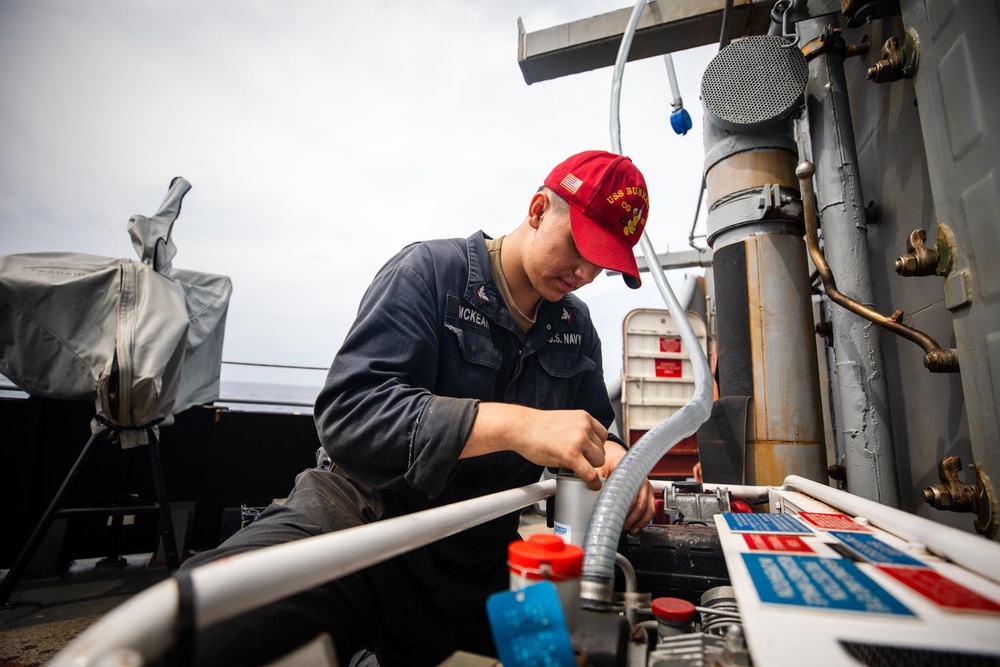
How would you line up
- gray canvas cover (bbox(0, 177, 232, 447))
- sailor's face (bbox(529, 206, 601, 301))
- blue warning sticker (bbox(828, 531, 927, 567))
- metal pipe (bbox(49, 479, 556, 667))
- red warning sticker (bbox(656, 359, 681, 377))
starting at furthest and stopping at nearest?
red warning sticker (bbox(656, 359, 681, 377)) < gray canvas cover (bbox(0, 177, 232, 447)) < sailor's face (bbox(529, 206, 601, 301)) < blue warning sticker (bbox(828, 531, 927, 567)) < metal pipe (bbox(49, 479, 556, 667))

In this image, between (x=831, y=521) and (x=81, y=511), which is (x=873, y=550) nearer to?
(x=831, y=521)

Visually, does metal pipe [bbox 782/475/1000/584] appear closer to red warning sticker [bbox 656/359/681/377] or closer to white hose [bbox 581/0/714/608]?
white hose [bbox 581/0/714/608]

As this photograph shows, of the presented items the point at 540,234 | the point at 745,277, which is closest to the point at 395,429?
the point at 540,234

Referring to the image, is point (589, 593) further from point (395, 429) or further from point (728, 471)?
point (728, 471)

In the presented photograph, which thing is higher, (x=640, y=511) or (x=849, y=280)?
(x=849, y=280)

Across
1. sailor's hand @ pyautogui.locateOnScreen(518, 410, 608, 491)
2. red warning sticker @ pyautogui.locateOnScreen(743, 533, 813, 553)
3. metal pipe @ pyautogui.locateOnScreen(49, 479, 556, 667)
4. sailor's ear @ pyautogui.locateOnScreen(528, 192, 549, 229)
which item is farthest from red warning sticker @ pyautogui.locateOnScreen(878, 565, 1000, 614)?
sailor's ear @ pyautogui.locateOnScreen(528, 192, 549, 229)

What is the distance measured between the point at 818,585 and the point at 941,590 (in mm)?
121

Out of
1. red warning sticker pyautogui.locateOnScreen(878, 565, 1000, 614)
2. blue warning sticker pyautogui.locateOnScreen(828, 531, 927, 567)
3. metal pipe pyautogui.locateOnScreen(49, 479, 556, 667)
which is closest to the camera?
metal pipe pyautogui.locateOnScreen(49, 479, 556, 667)

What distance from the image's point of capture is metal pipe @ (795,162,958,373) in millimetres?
1226

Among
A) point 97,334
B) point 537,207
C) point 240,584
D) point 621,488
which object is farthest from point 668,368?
point 240,584

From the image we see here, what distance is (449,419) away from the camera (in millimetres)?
974

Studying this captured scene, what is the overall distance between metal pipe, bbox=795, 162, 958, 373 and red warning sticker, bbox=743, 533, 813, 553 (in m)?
0.90

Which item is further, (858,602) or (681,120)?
(681,120)

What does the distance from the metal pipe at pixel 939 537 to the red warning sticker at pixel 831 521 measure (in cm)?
3
